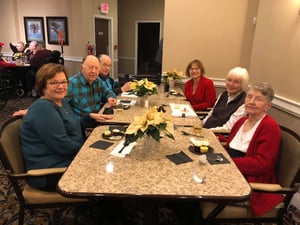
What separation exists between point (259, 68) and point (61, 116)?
256 cm

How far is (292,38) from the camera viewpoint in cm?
247

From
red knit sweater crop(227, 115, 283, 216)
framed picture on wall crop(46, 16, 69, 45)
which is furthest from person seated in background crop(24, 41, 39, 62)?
red knit sweater crop(227, 115, 283, 216)

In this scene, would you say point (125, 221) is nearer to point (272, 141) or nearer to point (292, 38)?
point (272, 141)

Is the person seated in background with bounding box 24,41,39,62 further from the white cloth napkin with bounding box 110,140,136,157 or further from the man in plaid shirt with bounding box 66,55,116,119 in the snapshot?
the white cloth napkin with bounding box 110,140,136,157

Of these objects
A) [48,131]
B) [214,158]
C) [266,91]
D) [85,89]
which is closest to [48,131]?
[48,131]

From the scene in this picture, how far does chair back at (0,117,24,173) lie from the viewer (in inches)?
59.3

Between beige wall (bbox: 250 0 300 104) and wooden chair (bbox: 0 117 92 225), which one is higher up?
beige wall (bbox: 250 0 300 104)

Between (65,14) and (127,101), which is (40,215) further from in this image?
(65,14)

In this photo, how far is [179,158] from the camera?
1.52 m

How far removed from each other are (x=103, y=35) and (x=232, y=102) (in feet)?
19.2

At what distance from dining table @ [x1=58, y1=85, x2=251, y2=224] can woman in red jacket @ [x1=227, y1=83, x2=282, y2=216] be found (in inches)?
6.3

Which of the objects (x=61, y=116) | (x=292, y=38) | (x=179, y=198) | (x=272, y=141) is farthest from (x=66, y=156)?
(x=292, y=38)

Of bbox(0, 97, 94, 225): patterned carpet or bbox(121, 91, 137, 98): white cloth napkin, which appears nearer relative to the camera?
bbox(0, 97, 94, 225): patterned carpet

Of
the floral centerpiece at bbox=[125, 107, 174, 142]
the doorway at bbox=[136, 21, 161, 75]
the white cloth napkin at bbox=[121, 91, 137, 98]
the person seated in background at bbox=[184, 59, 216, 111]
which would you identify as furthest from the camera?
the doorway at bbox=[136, 21, 161, 75]
